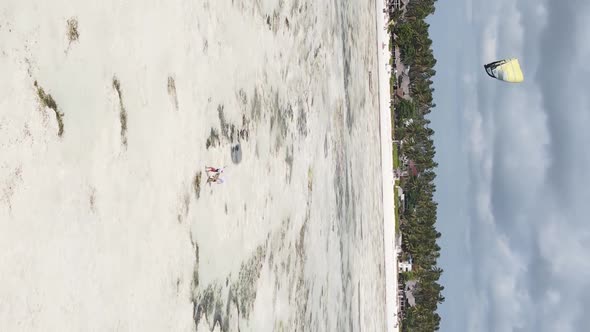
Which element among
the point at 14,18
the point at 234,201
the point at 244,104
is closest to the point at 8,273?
the point at 14,18

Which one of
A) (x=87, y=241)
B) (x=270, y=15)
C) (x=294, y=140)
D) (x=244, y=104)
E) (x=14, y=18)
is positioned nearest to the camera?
(x=14, y=18)

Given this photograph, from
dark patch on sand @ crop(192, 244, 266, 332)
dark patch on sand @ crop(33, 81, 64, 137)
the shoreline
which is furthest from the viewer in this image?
the shoreline

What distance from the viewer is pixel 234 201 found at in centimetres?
764

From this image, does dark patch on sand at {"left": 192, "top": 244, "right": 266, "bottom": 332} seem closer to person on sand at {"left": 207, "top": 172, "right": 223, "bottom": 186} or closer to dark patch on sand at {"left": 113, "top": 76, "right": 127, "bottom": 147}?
person on sand at {"left": 207, "top": 172, "right": 223, "bottom": 186}

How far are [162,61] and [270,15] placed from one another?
4465mm

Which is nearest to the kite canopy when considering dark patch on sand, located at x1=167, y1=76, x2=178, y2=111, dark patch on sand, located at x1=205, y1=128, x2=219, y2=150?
dark patch on sand, located at x1=205, y1=128, x2=219, y2=150

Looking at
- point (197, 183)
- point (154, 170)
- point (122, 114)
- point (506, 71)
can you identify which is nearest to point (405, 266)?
point (506, 71)

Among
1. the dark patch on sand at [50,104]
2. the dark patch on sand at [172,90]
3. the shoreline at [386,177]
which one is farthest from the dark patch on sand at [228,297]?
the shoreline at [386,177]

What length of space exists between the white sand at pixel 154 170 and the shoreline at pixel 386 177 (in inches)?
521

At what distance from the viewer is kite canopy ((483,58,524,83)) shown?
94.6 ft

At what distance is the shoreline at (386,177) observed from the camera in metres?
25.5

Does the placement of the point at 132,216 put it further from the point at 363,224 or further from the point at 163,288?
the point at 363,224

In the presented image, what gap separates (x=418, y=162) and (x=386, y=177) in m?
8.43

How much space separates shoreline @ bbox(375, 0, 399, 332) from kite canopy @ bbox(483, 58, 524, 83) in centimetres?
450
